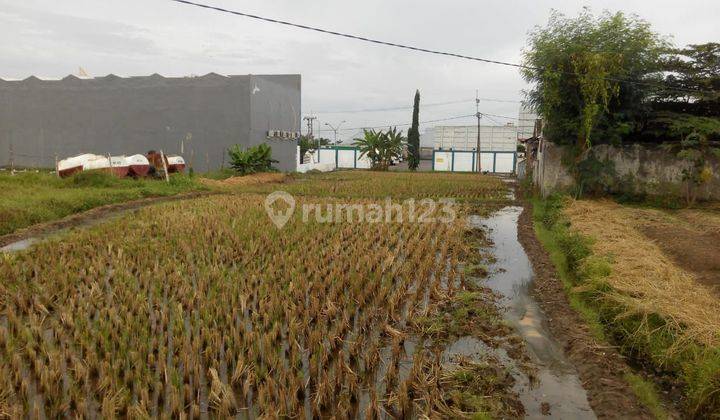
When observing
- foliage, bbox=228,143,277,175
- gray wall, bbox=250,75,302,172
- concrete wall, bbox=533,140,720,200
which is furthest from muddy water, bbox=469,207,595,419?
gray wall, bbox=250,75,302,172

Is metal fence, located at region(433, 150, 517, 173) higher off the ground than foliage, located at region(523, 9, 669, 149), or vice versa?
foliage, located at region(523, 9, 669, 149)

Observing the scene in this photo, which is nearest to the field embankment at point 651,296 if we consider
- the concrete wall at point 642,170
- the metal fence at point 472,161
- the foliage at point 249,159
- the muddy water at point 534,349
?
the muddy water at point 534,349

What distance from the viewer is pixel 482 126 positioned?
51.8 m

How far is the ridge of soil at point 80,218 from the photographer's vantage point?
923 centimetres

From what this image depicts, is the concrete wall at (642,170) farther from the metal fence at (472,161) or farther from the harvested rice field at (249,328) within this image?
the metal fence at (472,161)

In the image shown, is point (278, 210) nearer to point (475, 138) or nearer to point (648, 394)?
point (648, 394)

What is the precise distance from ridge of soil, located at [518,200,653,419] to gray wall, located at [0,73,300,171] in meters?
20.0

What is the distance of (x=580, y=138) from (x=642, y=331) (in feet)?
36.7

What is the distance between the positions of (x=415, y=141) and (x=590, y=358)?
3740 centimetres

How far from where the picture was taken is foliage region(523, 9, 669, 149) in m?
13.7

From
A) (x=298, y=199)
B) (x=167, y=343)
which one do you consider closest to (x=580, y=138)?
(x=298, y=199)

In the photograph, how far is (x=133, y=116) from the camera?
24.8 metres

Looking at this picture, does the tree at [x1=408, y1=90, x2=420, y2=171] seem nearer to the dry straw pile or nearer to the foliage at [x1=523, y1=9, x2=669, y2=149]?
the foliage at [x1=523, y1=9, x2=669, y2=149]

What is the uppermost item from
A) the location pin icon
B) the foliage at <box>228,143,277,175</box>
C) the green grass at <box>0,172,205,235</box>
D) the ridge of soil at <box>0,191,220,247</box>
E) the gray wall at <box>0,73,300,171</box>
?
the gray wall at <box>0,73,300,171</box>
